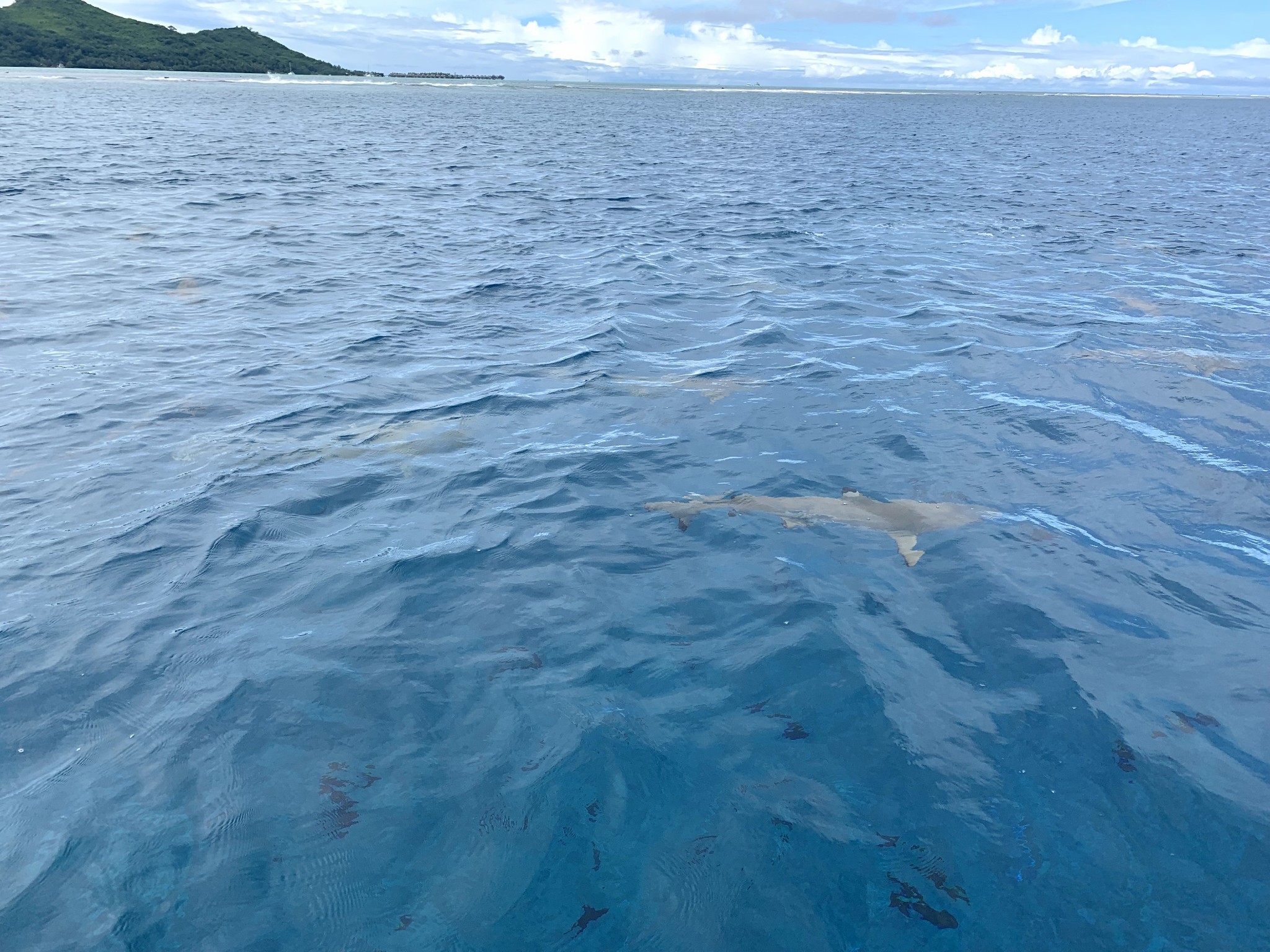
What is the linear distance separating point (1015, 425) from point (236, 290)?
581 inches

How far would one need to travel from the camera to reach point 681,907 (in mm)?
4125

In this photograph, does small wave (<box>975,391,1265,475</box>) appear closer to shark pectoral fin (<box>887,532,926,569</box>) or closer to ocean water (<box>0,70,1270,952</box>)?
ocean water (<box>0,70,1270,952</box>)

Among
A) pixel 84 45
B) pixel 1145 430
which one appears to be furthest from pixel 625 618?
pixel 84 45

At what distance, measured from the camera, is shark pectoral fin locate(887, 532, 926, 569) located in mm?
7266

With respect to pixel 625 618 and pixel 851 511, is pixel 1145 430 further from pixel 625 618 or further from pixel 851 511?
pixel 625 618

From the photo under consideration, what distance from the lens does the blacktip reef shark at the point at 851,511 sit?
783 centimetres

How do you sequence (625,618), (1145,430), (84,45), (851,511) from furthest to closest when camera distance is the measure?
(84,45) < (1145,430) < (851,511) < (625,618)

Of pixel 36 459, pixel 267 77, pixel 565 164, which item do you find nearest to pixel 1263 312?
pixel 36 459

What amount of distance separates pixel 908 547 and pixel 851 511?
79cm

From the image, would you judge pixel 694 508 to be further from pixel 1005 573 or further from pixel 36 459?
pixel 36 459

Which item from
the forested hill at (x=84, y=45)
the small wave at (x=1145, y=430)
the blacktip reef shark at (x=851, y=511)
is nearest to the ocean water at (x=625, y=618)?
the small wave at (x=1145, y=430)

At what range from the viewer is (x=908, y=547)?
7469 mm

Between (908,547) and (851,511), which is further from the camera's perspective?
(851,511)

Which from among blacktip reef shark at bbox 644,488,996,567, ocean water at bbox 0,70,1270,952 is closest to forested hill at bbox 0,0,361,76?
ocean water at bbox 0,70,1270,952
